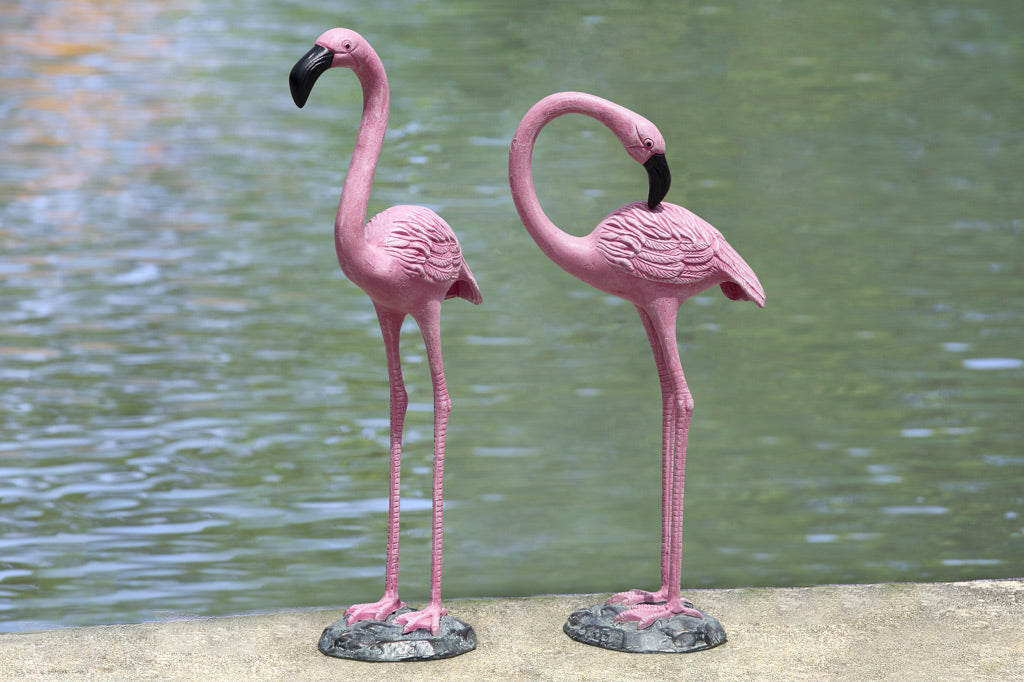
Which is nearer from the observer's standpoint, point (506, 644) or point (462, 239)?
point (506, 644)

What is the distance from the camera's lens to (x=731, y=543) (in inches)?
118

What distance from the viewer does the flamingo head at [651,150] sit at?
2326 millimetres

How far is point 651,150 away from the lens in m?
2.33

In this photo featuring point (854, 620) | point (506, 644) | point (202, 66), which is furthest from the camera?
point (202, 66)

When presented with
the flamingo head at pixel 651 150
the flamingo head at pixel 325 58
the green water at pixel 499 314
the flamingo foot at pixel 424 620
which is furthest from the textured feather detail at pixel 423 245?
the flamingo foot at pixel 424 620

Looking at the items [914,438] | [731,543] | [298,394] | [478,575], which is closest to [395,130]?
[298,394]

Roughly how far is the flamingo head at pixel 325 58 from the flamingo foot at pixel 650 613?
126 centimetres

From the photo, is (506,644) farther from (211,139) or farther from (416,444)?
(211,139)

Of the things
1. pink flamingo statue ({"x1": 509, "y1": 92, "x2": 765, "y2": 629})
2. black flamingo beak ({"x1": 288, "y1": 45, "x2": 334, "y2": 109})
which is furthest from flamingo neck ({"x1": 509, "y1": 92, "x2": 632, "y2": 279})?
black flamingo beak ({"x1": 288, "y1": 45, "x2": 334, "y2": 109})

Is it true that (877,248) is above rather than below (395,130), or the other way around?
below

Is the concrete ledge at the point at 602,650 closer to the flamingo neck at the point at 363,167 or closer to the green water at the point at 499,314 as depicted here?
the green water at the point at 499,314

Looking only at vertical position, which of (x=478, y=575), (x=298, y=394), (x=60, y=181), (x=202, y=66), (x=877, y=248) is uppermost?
(x=202, y=66)

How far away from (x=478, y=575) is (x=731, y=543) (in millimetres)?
688

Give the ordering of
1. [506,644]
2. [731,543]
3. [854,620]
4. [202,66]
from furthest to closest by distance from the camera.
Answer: [731,543] → [202,66] → [854,620] → [506,644]
